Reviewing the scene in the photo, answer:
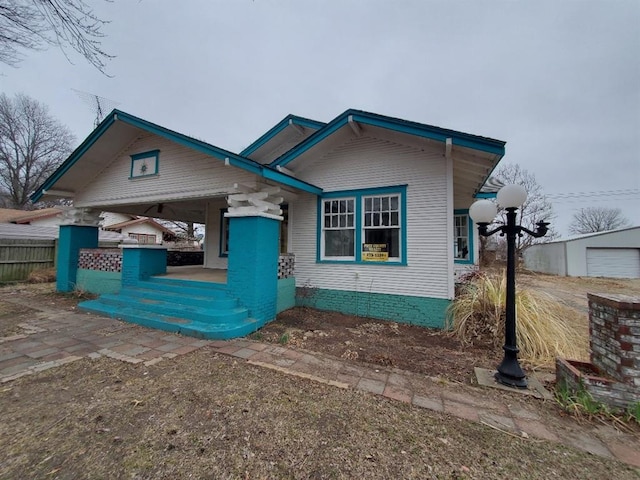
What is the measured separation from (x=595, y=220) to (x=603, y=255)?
1321 inches

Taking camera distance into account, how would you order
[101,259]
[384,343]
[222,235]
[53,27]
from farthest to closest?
1. [222,235]
2. [101,259]
3. [384,343]
4. [53,27]

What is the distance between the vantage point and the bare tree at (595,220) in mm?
41438

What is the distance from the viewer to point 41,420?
7.93 ft

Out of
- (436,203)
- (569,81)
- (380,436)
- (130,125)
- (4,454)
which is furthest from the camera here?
(569,81)

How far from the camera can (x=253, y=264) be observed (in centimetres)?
527

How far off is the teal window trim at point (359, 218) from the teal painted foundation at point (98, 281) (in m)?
5.80

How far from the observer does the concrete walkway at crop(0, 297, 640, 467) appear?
8.05 ft

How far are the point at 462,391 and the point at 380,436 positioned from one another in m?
1.46

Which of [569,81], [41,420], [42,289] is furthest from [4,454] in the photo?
[569,81]

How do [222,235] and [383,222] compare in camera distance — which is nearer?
[383,222]

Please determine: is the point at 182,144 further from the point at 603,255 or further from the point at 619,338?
the point at 603,255

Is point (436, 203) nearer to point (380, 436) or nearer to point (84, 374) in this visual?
point (380, 436)

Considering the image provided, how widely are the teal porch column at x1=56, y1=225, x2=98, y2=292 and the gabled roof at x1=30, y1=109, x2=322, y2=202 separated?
1.40m

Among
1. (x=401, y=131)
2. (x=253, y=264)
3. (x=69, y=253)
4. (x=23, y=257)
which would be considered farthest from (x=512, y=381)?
(x=23, y=257)
